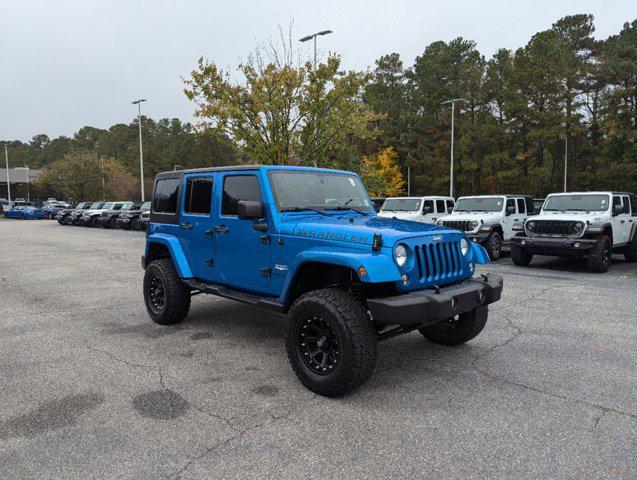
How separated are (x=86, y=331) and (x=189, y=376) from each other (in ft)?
7.62

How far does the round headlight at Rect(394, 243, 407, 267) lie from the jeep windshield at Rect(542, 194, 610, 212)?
31.4 feet

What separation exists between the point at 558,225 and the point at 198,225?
8786 mm

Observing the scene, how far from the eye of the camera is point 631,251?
482 inches

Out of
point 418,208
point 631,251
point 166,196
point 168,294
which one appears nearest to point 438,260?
point 168,294

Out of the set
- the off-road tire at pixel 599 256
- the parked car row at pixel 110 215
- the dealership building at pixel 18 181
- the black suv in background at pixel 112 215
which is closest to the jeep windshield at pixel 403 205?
the off-road tire at pixel 599 256

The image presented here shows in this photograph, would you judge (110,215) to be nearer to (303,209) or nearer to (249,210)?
(303,209)

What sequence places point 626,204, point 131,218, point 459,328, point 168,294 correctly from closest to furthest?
1. point 459,328
2. point 168,294
3. point 626,204
4. point 131,218

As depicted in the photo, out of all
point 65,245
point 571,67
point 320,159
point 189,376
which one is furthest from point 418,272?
point 571,67

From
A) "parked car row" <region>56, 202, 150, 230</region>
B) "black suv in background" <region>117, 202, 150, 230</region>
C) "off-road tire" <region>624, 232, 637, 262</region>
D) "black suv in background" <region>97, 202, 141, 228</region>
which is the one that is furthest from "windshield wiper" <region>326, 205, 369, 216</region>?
"black suv in background" <region>97, 202, 141, 228</region>

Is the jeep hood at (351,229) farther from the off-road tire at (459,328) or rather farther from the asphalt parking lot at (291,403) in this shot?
the asphalt parking lot at (291,403)

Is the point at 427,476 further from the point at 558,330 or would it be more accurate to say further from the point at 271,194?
the point at 558,330

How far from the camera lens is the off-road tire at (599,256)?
33.9ft

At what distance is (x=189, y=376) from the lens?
4.37 m

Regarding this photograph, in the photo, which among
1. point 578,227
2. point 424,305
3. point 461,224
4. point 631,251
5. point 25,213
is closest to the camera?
point 424,305
